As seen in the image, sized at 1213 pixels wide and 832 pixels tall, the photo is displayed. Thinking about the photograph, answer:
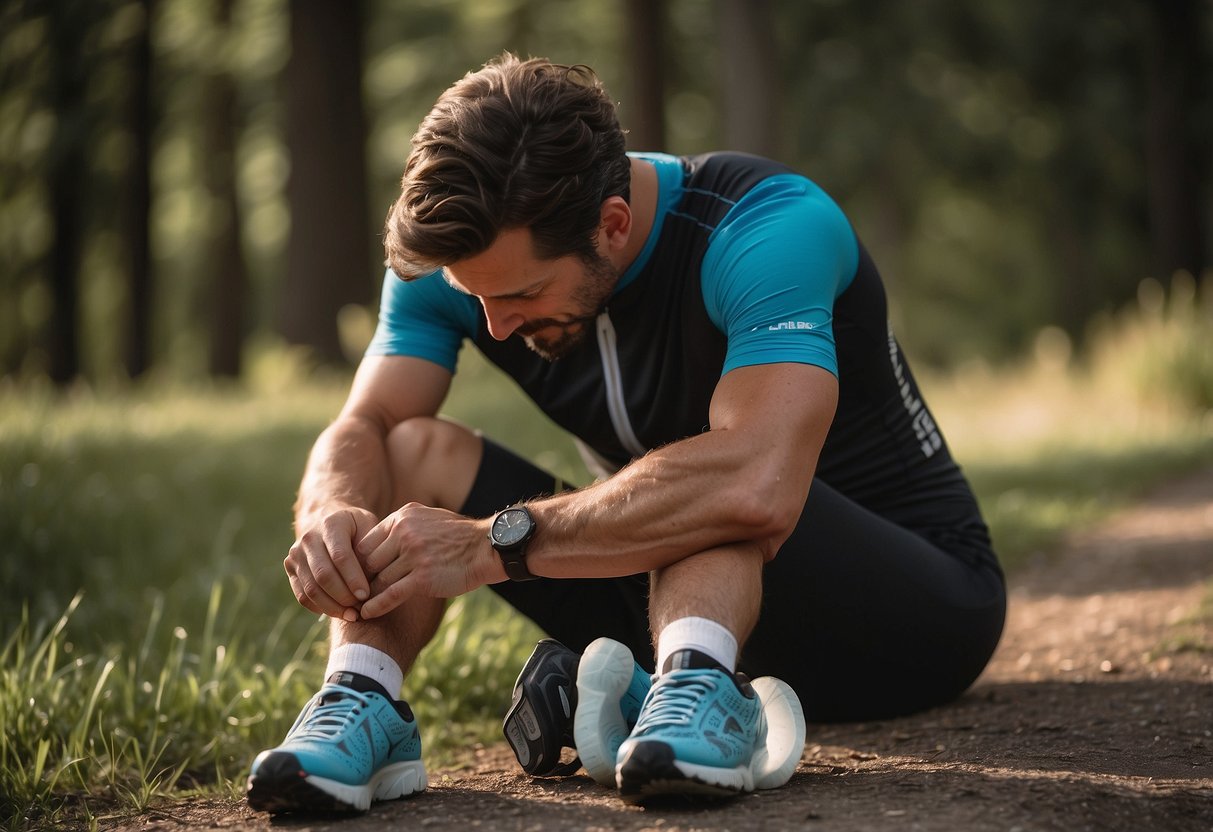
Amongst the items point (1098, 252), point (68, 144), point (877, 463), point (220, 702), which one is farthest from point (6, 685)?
point (1098, 252)

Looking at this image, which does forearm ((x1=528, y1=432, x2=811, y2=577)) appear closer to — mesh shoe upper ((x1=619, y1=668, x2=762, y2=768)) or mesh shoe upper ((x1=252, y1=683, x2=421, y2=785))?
mesh shoe upper ((x1=619, y1=668, x2=762, y2=768))

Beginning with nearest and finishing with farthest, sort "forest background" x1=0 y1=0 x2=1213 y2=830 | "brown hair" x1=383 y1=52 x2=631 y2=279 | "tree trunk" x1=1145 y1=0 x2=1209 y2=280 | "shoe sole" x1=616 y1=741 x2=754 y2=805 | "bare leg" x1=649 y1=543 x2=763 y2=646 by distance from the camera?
"shoe sole" x1=616 y1=741 x2=754 y2=805, "bare leg" x1=649 y1=543 x2=763 y2=646, "brown hair" x1=383 y1=52 x2=631 y2=279, "forest background" x1=0 y1=0 x2=1213 y2=830, "tree trunk" x1=1145 y1=0 x2=1209 y2=280

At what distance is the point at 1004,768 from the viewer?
2.48 metres

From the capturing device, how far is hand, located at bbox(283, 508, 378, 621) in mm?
2473

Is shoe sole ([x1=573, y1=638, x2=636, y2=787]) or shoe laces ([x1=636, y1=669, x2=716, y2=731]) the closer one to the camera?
shoe laces ([x1=636, y1=669, x2=716, y2=731])

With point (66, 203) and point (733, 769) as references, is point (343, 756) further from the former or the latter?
point (66, 203)

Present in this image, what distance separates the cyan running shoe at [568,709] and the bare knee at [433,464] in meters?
0.45

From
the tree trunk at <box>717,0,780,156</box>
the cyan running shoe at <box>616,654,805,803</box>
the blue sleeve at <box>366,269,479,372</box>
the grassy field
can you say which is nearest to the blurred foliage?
the tree trunk at <box>717,0,780,156</box>

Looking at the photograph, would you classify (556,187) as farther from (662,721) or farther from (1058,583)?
(1058,583)

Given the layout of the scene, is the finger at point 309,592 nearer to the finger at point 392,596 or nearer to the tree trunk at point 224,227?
the finger at point 392,596

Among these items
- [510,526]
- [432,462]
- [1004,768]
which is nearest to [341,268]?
[432,462]

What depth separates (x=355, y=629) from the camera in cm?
255

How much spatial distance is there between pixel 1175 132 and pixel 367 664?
15.0m

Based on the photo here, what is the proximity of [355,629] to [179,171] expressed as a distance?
19.1 metres
